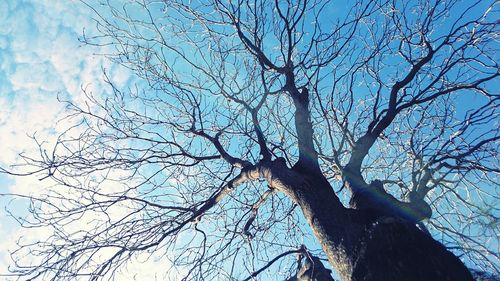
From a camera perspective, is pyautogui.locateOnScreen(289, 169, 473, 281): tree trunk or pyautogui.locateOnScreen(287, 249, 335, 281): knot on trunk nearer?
pyautogui.locateOnScreen(289, 169, 473, 281): tree trunk

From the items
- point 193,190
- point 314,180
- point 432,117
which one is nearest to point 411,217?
point 314,180

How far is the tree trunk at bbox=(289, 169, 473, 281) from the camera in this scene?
1923 mm

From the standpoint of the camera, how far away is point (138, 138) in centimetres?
409

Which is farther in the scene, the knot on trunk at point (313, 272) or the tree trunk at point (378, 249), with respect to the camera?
the knot on trunk at point (313, 272)

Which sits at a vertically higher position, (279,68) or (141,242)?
(279,68)

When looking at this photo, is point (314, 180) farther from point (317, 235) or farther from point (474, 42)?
point (474, 42)

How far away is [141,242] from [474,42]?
414 centimetres

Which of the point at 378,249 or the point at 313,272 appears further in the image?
the point at 313,272

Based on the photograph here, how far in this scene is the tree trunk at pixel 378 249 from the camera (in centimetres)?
192

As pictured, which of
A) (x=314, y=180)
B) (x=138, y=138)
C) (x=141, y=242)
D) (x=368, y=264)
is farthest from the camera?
(x=138, y=138)

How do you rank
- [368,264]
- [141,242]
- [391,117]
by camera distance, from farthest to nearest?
[141,242] < [391,117] < [368,264]

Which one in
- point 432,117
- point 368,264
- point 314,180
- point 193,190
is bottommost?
point 368,264

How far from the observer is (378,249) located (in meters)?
2.06

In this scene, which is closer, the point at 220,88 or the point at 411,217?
the point at 411,217
